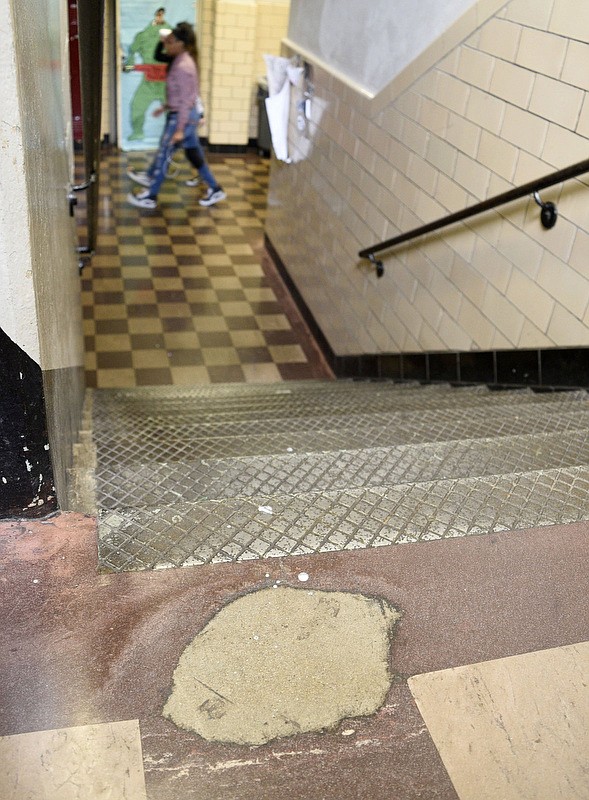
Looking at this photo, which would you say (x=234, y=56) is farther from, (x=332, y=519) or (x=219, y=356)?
(x=332, y=519)

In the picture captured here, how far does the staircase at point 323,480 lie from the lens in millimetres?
1841

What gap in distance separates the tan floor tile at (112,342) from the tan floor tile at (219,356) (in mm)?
585

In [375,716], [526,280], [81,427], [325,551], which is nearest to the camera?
[375,716]

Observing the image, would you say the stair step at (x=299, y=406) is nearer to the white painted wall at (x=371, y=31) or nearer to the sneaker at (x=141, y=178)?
the white painted wall at (x=371, y=31)

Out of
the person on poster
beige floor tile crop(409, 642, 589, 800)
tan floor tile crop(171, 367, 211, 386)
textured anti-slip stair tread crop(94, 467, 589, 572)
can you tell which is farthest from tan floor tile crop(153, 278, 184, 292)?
beige floor tile crop(409, 642, 589, 800)

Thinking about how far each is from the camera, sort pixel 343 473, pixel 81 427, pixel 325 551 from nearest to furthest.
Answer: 1. pixel 325 551
2. pixel 343 473
3. pixel 81 427

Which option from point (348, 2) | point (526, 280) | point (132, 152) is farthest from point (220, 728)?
point (132, 152)

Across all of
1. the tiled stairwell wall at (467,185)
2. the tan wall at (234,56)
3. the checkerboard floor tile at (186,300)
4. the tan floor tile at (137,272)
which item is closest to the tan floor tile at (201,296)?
the checkerboard floor tile at (186,300)

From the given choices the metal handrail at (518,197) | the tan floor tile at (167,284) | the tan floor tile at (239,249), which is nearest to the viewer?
the metal handrail at (518,197)

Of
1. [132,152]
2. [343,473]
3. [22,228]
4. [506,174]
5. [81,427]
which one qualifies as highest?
[22,228]

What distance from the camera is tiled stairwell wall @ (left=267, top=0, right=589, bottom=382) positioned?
2.96 m

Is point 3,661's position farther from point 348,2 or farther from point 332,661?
point 348,2

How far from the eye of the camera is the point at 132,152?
376 inches

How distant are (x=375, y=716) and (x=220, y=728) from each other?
309 mm
